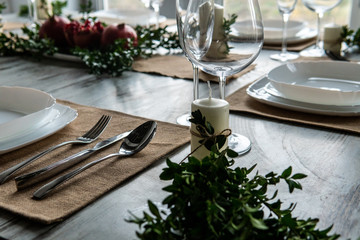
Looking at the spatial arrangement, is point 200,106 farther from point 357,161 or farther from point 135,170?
point 357,161

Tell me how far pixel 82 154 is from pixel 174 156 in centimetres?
15

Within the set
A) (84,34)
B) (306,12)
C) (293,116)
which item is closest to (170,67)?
(84,34)

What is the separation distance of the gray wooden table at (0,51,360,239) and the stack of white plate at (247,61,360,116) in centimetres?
7

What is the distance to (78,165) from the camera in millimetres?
743

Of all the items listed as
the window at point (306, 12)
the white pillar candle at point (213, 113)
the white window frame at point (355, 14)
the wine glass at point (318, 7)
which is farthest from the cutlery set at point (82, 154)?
the window at point (306, 12)

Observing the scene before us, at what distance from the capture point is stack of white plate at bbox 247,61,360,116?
950 mm

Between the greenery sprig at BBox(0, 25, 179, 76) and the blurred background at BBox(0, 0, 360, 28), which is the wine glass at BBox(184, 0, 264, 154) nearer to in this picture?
the greenery sprig at BBox(0, 25, 179, 76)

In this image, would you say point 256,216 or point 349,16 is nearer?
point 256,216

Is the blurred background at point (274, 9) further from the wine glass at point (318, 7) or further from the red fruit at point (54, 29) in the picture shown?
the red fruit at point (54, 29)

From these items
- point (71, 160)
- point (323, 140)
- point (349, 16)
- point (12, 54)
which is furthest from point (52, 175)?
point (349, 16)

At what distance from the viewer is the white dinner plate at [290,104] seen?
94cm

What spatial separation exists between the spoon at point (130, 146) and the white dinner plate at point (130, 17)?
1198 millimetres

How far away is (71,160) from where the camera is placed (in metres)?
0.73

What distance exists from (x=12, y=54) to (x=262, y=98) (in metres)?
0.95
